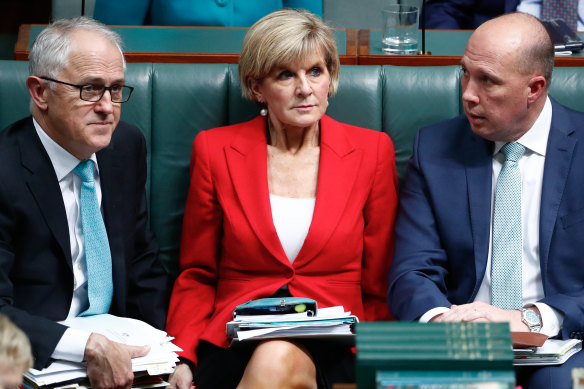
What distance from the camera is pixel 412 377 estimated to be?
5.28 ft

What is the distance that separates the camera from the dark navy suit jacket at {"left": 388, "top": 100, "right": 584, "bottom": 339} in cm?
249

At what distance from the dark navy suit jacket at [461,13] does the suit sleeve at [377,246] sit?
61.1 inches

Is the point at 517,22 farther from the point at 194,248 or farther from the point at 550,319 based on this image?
→ the point at 194,248

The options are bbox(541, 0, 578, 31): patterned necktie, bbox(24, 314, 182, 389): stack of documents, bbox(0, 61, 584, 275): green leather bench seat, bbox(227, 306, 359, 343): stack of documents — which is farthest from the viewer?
bbox(541, 0, 578, 31): patterned necktie

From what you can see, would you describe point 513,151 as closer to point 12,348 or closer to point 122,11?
point 12,348

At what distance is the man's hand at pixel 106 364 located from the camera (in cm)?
222

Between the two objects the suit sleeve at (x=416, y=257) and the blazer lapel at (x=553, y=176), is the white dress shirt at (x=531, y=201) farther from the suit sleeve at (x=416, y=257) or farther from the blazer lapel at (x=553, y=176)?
the suit sleeve at (x=416, y=257)

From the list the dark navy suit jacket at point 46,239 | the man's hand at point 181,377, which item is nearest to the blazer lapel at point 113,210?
the dark navy suit jacket at point 46,239

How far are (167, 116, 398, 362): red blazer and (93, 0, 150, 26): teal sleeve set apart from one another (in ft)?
3.09

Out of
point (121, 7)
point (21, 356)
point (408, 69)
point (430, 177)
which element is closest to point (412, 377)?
point (21, 356)

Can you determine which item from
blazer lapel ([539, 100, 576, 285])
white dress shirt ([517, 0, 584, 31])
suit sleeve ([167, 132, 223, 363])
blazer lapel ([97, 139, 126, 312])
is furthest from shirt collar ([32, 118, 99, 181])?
white dress shirt ([517, 0, 584, 31])

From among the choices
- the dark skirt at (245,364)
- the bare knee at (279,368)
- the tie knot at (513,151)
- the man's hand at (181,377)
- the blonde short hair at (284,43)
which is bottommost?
the man's hand at (181,377)

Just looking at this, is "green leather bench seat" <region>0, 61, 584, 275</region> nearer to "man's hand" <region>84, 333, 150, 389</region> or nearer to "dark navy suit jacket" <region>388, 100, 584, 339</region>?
"dark navy suit jacket" <region>388, 100, 584, 339</region>

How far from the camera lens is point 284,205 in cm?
264
